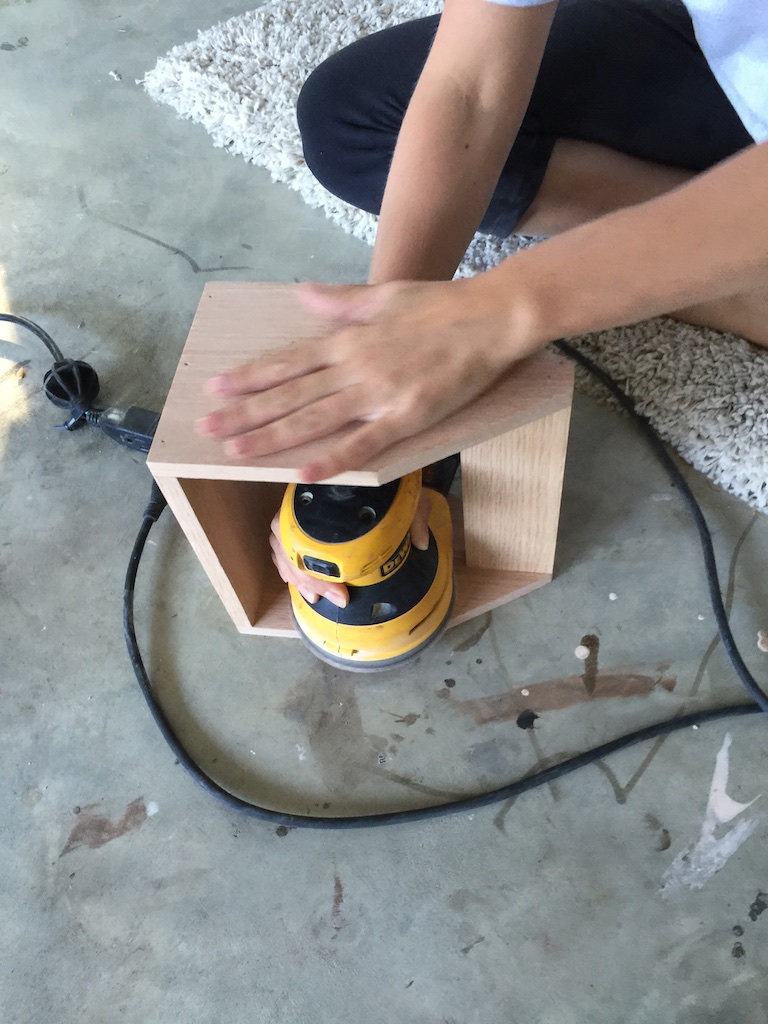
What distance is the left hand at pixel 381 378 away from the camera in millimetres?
521

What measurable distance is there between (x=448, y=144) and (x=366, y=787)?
573 millimetres

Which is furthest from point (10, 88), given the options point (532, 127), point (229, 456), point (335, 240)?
point (229, 456)

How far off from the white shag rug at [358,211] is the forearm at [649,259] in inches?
13.5

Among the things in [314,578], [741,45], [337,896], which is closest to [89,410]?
[314,578]

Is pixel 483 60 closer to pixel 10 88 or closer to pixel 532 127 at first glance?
pixel 532 127

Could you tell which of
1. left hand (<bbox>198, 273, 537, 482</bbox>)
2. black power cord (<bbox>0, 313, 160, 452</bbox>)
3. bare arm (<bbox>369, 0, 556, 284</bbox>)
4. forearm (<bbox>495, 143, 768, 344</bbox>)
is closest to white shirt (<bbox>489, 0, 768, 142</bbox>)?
bare arm (<bbox>369, 0, 556, 284</bbox>)

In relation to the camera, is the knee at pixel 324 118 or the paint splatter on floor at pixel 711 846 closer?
the paint splatter on floor at pixel 711 846

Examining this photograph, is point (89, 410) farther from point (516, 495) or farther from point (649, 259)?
point (649, 259)

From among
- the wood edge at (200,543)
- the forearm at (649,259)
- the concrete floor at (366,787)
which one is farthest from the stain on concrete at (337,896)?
the forearm at (649,259)

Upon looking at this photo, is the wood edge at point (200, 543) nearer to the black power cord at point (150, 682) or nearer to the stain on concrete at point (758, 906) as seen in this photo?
the black power cord at point (150, 682)

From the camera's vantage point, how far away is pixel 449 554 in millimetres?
736

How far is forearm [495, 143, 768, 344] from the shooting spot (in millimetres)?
498

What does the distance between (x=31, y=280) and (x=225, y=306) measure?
2.08 feet

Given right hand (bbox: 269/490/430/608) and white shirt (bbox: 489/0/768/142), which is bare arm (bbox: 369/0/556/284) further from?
right hand (bbox: 269/490/430/608)
